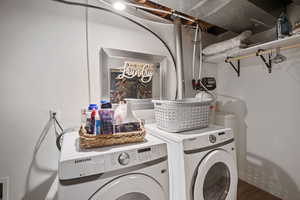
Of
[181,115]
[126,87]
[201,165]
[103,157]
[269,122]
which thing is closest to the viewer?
[103,157]

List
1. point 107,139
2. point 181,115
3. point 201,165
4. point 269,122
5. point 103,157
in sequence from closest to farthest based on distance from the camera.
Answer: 1. point 103,157
2. point 107,139
3. point 201,165
4. point 181,115
5. point 269,122

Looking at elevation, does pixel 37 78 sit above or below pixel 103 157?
above

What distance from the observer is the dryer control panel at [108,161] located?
641 mm

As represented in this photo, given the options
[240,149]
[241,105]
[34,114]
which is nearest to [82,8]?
[34,114]

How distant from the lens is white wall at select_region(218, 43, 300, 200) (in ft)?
4.80

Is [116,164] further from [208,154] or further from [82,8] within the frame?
[82,8]

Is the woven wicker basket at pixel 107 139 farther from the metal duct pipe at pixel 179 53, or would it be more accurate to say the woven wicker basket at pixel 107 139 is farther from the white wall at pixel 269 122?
the white wall at pixel 269 122

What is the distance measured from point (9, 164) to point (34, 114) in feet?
1.33

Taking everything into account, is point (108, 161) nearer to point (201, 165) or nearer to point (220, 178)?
point (201, 165)

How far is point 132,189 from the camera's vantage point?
2.42 feet

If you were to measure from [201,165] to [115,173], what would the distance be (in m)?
0.60

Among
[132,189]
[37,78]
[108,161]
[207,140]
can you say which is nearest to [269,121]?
[207,140]

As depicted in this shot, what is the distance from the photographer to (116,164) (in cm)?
73

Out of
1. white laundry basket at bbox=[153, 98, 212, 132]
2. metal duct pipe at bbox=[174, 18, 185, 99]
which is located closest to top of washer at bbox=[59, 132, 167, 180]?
white laundry basket at bbox=[153, 98, 212, 132]
